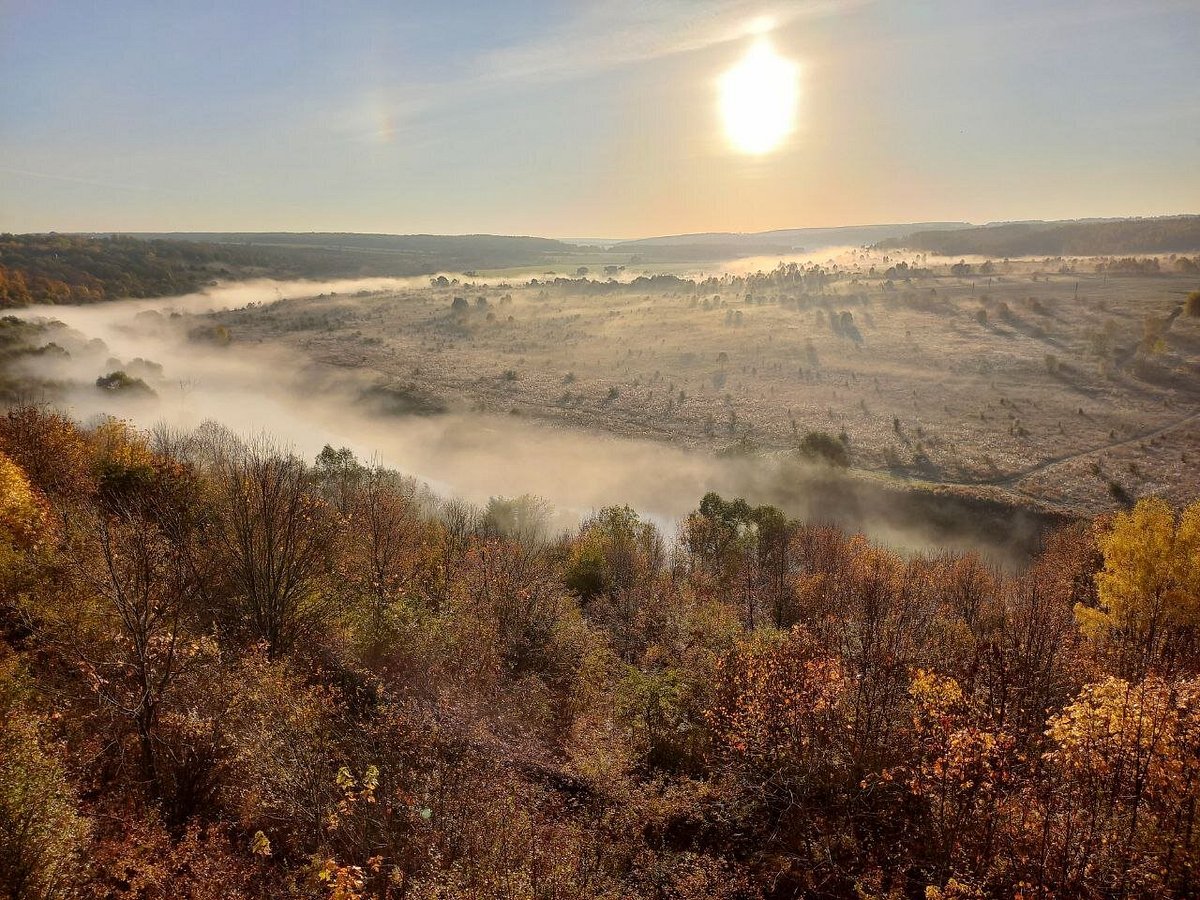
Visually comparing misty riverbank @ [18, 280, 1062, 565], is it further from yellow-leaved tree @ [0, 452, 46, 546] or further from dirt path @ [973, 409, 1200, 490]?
yellow-leaved tree @ [0, 452, 46, 546]

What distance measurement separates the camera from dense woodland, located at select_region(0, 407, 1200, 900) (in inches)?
688

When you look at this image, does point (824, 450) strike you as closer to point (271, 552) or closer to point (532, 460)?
point (532, 460)

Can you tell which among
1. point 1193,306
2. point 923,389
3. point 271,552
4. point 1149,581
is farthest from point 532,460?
point 1193,306

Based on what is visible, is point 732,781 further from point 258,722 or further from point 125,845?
point 125,845

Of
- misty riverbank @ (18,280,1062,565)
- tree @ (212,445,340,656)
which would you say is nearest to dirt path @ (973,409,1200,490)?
misty riverbank @ (18,280,1062,565)

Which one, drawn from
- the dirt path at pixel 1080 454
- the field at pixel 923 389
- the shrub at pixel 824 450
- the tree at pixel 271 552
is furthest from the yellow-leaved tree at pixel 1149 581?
the dirt path at pixel 1080 454

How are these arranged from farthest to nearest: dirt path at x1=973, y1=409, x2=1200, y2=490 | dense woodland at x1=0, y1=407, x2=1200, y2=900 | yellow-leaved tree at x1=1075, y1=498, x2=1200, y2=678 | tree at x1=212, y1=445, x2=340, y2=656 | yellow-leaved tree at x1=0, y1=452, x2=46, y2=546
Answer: dirt path at x1=973, y1=409, x2=1200, y2=490 < yellow-leaved tree at x1=1075, y1=498, x2=1200, y2=678 < yellow-leaved tree at x1=0, y1=452, x2=46, y2=546 < tree at x1=212, y1=445, x2=340, y2=656 < dense woodland at x1=0, y1=407, x2=1200, y2=900

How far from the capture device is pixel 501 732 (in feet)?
92.7

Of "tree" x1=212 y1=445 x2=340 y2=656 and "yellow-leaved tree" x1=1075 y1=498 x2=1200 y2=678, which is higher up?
"tree" x1=212 y1=445 x2=340 y2=656

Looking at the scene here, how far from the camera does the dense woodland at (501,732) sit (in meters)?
17.5

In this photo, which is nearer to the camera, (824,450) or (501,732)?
(501,732)

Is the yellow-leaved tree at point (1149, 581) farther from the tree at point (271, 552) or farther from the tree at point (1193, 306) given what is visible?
the tree at point (1193, 306)

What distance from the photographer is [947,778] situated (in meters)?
19.7

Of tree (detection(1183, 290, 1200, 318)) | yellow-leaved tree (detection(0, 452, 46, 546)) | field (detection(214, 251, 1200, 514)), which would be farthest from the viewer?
tree (detection(1183, 290, 1200, 318))
